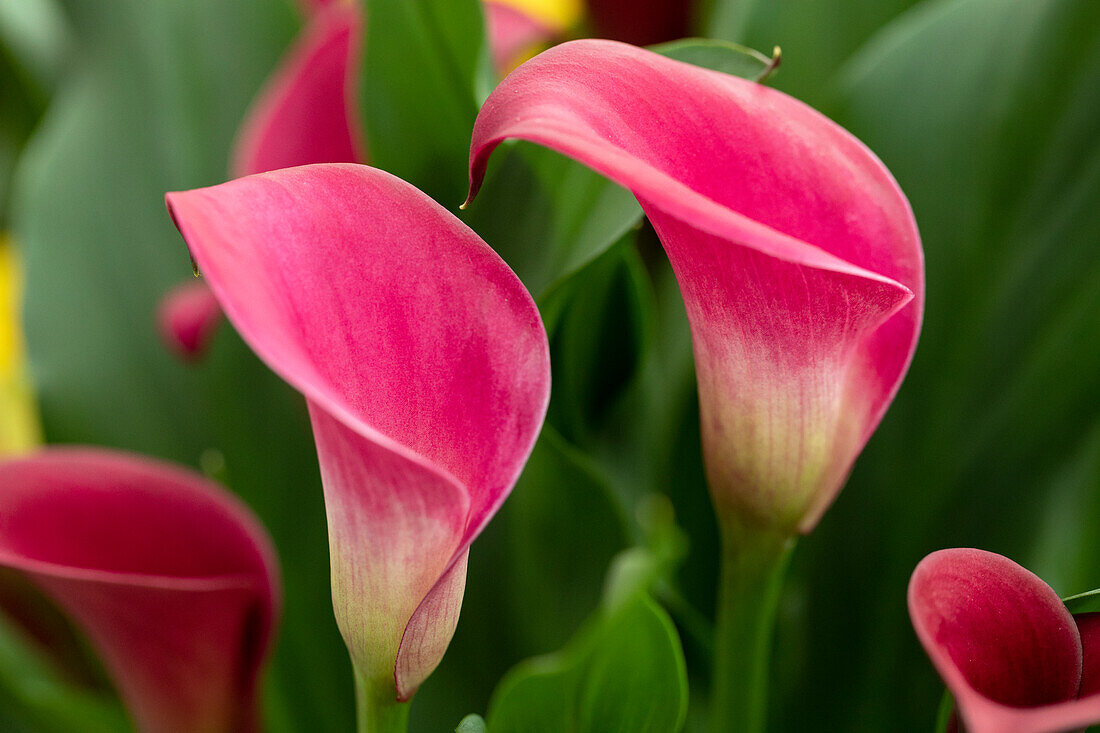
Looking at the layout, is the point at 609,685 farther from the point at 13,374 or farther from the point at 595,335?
the point at 13,374

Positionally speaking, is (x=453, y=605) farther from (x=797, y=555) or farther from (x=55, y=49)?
(x=55, y=49)

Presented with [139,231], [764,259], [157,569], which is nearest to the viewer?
[764,259]

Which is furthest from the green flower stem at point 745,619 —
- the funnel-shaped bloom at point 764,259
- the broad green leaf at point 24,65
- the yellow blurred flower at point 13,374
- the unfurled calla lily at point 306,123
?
the broad green leaf at point 24,65

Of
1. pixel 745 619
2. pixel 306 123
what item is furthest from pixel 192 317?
pixel 745 619

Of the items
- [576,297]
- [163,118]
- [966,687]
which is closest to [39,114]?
[163,118]

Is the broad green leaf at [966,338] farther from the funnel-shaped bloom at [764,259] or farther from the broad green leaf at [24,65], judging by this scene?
the broad green leaf at [24,65]
